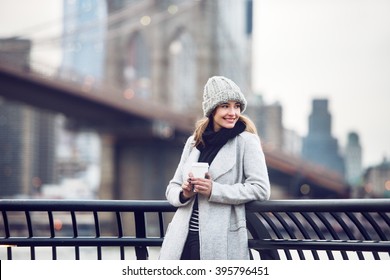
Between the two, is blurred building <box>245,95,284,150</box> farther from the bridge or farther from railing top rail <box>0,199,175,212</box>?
railing top rail <box>0,199,175,212</box>

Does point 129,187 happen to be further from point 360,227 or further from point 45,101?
point 360,227

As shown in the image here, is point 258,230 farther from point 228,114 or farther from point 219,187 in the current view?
point 228,114

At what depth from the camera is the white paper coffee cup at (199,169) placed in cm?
268

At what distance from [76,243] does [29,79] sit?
16664 mm

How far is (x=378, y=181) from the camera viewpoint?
22078mm

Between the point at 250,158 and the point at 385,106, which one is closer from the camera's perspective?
the point at 250,158

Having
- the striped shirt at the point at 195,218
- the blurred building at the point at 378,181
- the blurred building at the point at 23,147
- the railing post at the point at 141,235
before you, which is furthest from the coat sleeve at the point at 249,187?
the blurred building at the point at 23,147

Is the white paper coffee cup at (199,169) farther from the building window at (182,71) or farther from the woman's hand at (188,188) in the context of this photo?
the building window at (182,71)

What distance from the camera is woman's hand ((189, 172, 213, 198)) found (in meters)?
2.70

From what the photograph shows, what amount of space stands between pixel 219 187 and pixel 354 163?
2483 centimetres

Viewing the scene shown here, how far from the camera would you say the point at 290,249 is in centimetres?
294

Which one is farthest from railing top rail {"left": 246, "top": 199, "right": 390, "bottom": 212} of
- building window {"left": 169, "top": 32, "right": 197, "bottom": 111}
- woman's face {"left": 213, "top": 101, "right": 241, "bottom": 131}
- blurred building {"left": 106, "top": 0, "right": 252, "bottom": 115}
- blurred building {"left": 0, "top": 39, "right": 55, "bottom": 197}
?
building window {"left": 169, "top": 32, "right": 197, "bottom": 111}

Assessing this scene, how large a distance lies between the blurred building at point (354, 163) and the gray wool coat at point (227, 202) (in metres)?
22.0
